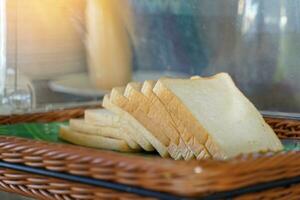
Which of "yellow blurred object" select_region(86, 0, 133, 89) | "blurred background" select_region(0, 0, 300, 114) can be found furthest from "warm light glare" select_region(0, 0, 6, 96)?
"yellow blurred object" select_region(86, 0, 133, 89)

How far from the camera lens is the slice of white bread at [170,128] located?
1.74 ft

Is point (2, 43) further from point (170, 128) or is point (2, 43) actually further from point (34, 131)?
point (170, 128)

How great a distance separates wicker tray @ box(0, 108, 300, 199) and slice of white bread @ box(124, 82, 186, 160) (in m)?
0.11

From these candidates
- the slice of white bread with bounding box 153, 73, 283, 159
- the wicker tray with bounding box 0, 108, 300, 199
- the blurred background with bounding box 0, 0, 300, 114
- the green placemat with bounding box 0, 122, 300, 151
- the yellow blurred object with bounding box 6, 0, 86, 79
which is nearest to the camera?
the wicker tray with bounding box 0, 108, 300, 199

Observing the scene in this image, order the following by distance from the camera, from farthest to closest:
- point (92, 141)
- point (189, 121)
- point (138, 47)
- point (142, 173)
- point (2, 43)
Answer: point (138, 47)
point (2, 43)
point (92, 141)
point (189, 121)
point (142, 173)

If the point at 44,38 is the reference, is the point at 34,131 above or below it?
below

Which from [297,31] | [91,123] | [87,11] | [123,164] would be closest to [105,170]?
[123,164]

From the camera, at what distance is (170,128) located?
1.82 ft

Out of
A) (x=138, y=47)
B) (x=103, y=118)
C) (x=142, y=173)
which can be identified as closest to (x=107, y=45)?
(x=138, y=47)

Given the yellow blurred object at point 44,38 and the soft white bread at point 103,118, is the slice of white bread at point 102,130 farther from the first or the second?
the yellow blurred object at point 44,38

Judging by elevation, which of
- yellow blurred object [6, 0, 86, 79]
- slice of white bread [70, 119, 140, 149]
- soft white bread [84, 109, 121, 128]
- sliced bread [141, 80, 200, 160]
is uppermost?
yellow blurred object [6, 0, 86, 79]

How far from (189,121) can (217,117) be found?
34mm

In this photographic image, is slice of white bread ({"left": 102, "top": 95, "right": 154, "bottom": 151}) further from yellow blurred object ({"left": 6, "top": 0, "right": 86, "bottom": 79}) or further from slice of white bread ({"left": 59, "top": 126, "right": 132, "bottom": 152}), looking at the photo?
yellow blurred object ({"left": 6, "top": 0, "right": 86, "bottom": 79})

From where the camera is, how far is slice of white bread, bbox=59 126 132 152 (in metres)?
0.62
